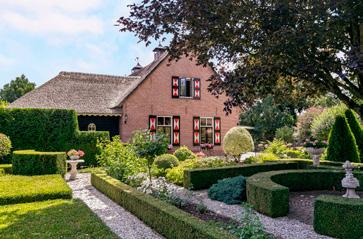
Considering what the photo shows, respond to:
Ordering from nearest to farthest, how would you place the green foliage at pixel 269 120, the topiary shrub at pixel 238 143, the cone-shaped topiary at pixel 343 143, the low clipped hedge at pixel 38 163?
1. the low clipped hedge at pixel 38 163
2. the cone-shaped topiary at pixel 343 143
3. the topiary shrub at pixel 238 143
4. the green foliage at pixel 269 120

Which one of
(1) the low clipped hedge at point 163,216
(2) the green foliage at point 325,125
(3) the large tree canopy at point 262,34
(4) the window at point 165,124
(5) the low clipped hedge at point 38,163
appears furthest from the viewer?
(2) the green foliage at point 325,125

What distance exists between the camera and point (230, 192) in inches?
318

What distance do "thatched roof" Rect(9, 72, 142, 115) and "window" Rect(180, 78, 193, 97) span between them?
117 inches

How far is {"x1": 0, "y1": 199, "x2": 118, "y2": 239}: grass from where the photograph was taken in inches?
208

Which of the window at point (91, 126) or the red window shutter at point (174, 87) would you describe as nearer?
the window at point (91, 126)

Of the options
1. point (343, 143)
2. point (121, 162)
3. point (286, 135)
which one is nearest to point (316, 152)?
point (343, 143)

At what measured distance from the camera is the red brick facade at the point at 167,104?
18766 mm

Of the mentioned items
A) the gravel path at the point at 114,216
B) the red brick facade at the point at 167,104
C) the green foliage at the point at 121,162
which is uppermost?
the red brick facade at the point at 167,104

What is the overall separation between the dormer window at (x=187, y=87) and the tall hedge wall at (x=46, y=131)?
6.75 metres

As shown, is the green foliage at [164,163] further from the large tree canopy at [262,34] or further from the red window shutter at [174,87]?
the red window shutter at [174,87]

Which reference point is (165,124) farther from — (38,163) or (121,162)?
(121,162)

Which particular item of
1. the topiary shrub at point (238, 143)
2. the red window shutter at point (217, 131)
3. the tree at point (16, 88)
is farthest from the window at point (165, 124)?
the tree at point (16, 88)

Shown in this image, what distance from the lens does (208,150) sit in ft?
67.8

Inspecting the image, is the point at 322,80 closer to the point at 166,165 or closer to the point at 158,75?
the point at 166,165
